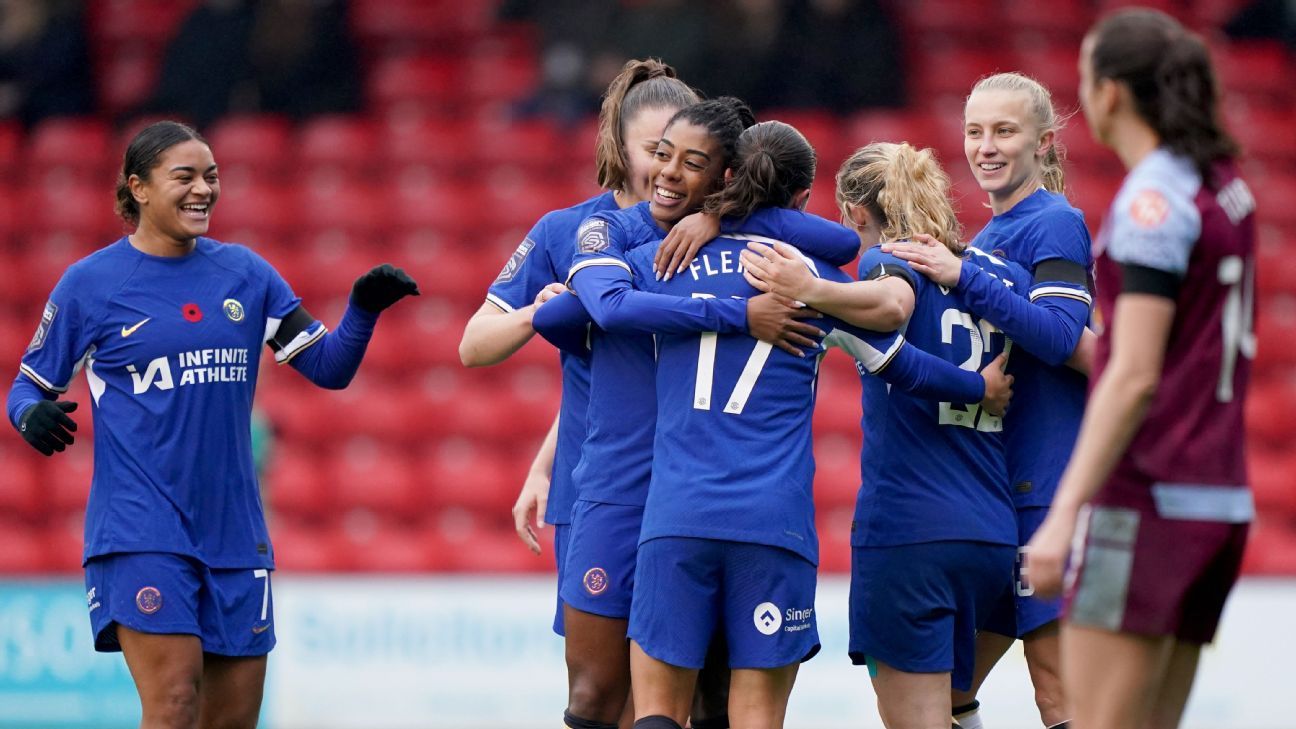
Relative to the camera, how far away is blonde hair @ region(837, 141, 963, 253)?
4.51 meters

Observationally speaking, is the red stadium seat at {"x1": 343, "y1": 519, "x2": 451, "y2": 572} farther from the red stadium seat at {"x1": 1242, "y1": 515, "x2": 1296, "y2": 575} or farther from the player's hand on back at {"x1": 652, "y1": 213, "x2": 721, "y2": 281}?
the player's hand on back at {"x1": 652, "y1": 213, "x2": 721, "y2": 281}

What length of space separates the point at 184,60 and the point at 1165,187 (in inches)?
376

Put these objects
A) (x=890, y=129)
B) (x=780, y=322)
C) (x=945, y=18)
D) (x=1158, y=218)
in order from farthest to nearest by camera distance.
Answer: (x=945, y=18) < (x=890, y=129) < (x=780, y=322) < (x=1158, y=218)

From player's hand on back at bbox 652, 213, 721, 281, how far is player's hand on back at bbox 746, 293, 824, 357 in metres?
0.22

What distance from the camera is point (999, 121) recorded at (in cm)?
474

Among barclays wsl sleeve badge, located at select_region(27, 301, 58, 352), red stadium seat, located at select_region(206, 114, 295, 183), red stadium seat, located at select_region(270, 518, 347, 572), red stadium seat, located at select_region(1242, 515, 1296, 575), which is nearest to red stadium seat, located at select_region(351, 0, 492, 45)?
red stadium seat, located at select_region(206, 114, 295, 183)

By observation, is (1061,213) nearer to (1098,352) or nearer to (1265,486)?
(1098,352)

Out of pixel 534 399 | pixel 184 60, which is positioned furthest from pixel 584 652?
pixel 184 60

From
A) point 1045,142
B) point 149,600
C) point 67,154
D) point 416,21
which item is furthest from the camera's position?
point 416,21

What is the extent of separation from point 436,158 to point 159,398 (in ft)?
24.7

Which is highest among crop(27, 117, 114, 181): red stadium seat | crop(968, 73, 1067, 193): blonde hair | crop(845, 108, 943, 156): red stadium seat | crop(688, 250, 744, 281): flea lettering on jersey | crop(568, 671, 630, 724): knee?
crop(845, 108, 943, 156): red stadium seat

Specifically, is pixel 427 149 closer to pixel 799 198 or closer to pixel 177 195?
pixel 177 195

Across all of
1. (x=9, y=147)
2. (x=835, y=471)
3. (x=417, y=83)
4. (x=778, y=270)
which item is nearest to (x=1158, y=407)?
(x=778, y=270)

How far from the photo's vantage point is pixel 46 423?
4633 mm
